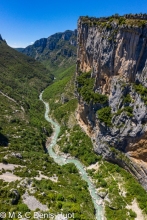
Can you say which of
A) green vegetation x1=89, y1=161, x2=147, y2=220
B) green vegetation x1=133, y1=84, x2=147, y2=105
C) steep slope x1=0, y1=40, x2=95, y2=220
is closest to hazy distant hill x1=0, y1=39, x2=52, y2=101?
steep slope x1=0, y1=40, x2=95, y2=220

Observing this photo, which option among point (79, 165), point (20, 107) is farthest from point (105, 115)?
point (20, 107)

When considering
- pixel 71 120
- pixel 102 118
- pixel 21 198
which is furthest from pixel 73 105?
pixel 21 198

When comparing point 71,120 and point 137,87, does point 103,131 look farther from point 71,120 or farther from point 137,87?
point 71,120

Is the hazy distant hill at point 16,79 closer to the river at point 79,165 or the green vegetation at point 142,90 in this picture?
the river at point 79,165

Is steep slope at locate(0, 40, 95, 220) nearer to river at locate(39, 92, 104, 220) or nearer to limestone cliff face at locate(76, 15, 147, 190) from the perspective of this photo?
river at locate(39, 92, 104, 220)

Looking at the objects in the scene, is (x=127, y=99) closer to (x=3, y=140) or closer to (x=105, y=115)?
(x=105, y=115)

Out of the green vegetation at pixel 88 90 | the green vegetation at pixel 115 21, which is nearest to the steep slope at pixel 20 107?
the green vegetation at pixel 88 90
